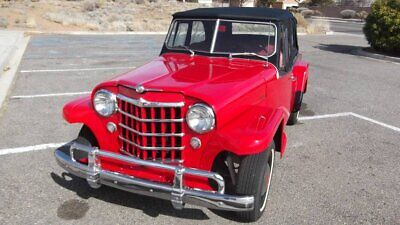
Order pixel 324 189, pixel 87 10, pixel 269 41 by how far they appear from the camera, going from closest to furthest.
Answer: pixel 324 189 → pixel 269 41 → pixel 87 10

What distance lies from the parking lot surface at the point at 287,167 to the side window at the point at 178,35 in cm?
174

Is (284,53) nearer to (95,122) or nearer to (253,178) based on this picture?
(253,178)

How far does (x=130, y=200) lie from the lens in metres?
3.39

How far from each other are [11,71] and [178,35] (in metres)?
5.84

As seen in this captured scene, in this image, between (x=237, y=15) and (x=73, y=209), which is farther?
(x=237, y=15)

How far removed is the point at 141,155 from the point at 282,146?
1.32 metres

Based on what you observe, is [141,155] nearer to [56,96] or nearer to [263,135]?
[263,135]

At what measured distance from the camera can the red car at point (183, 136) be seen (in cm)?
272

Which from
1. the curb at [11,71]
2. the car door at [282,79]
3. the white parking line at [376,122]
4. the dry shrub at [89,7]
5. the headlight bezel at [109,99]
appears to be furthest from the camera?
the dry shrub at [89,7]

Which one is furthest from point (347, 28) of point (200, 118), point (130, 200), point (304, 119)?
point (200, 118)

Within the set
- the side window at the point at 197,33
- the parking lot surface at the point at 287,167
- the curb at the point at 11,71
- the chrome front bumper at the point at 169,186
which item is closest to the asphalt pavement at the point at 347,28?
the parking lot surface at the point at 287,167

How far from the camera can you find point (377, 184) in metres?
3.84

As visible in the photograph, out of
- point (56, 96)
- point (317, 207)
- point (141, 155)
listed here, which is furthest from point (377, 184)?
point (56, 96)

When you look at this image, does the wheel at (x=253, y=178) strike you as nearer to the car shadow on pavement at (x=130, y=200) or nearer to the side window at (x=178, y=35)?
the car shadow on pavement at (x=130, y=200)
